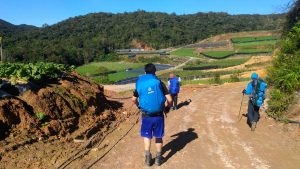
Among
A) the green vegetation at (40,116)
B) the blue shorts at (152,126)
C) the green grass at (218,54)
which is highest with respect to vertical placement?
the blue shorts at (152,126)

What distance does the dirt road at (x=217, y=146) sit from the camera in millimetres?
7848

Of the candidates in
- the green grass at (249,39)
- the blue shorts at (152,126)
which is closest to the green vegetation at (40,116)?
the blue shorts at (152,126)

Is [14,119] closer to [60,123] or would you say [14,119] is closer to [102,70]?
[60,123]

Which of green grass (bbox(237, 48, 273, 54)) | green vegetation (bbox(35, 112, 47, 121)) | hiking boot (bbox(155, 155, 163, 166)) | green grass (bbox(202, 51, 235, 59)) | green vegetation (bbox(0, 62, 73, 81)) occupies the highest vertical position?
green vegetation (bbox(0, 62, 73, 81))

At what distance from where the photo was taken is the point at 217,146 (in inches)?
357

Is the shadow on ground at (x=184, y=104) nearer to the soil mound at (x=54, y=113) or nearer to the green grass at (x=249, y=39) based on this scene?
the soil mound at (x=54, y=113)

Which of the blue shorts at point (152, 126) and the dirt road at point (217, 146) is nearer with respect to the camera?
the blue shorts at point (152, 126)

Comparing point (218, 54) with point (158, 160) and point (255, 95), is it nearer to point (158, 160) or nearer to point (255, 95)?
point (255, 95)

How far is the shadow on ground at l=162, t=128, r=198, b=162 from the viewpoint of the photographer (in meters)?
8.66

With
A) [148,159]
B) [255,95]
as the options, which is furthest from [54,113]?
[255,95]

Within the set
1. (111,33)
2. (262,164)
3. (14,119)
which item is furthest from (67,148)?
(111,33)

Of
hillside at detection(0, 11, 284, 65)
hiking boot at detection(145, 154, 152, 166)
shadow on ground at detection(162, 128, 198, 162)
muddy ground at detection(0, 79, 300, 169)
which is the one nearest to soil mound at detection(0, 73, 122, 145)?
muddy ground at detection(0, 79, 300, 169)

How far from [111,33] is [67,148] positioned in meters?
153

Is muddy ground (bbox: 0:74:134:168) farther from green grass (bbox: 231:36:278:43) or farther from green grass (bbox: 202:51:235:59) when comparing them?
green grass (bbox: 231:36:278:43)
